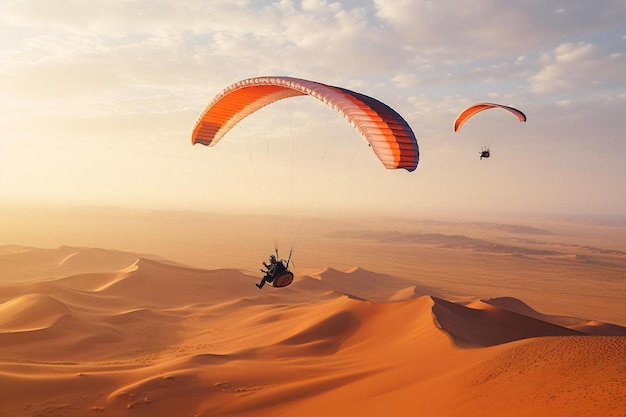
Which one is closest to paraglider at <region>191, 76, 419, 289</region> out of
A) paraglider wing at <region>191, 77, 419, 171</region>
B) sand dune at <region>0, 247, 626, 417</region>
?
paraglider wing at <region>191, 77, 419, 171</region>

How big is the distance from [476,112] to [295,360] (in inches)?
564

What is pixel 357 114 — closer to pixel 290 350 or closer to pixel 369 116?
pixel 369 116

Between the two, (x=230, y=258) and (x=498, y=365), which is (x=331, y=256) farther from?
(x=498, y=365)

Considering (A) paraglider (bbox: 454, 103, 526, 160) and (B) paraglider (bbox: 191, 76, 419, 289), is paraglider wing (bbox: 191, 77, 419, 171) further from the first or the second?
(A) paraglider (bbox: 454, 103, 526, 160)

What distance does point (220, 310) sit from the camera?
91.5 feet

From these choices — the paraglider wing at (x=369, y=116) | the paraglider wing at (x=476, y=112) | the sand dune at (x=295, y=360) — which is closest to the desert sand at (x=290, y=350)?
the sand dune at (x=295, y=360)

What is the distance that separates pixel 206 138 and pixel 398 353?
1020 centimetres

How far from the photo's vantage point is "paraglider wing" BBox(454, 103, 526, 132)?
1831 cm

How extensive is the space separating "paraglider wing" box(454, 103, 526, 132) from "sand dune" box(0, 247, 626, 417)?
873 centimetres

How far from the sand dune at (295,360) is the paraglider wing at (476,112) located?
8.73 metres

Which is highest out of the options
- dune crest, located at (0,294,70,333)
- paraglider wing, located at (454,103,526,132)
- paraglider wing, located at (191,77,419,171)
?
paraglider wing, located at (454,103,526,132)

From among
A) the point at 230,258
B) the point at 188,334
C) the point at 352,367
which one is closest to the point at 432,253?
the point at 230,258

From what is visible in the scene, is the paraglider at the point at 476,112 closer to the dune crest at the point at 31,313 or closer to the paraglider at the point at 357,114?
the paraglider at the point at 357,114

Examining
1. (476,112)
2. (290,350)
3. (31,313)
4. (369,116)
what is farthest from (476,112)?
(31,313)
